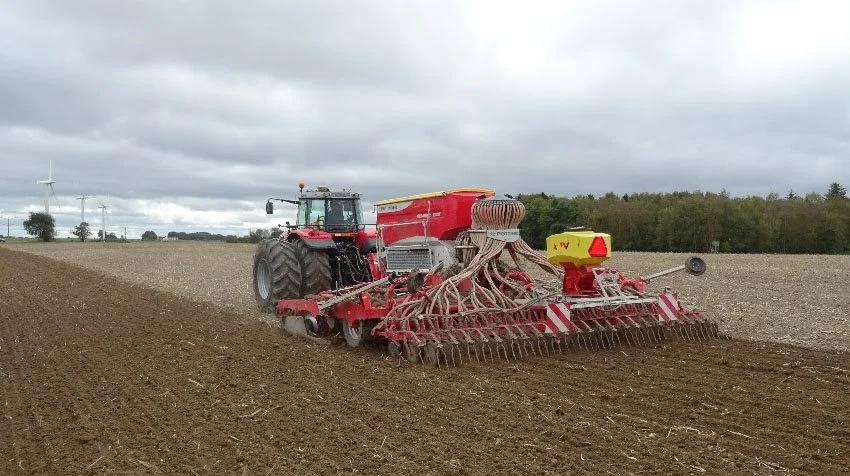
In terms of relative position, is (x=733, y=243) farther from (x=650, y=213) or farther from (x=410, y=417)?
(x=410, y=417)

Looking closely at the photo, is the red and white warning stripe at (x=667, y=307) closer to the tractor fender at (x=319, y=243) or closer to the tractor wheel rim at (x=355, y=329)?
the tractor wheel rim at (x=355, y=329)

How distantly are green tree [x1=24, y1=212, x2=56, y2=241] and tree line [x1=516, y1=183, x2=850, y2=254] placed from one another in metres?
60.3

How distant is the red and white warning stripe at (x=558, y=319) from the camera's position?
7367 mm

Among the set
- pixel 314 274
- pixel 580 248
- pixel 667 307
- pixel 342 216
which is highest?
pixel 342 216

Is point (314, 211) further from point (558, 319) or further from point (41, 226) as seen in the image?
point (41, 226)

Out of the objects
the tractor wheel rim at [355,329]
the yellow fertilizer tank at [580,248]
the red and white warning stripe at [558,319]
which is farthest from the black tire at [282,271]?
the red and white warning stripe at [558,319]

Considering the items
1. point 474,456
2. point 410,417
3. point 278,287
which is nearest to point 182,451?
point 410,417

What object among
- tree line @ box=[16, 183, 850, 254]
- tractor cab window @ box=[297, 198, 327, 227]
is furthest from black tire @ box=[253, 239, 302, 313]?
tree line @ box=[16, 183, 850, 254]

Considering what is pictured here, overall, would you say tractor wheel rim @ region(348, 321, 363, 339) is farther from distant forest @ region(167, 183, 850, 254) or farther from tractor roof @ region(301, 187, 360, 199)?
distant forest @ region(167, 183, 850, 254)

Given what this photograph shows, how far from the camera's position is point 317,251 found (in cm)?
1073

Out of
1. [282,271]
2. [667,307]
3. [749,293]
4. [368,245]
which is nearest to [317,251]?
[282,271]

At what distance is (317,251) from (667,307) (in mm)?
5223

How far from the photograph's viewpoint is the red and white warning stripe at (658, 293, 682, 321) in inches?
317

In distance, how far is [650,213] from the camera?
46844 mm
